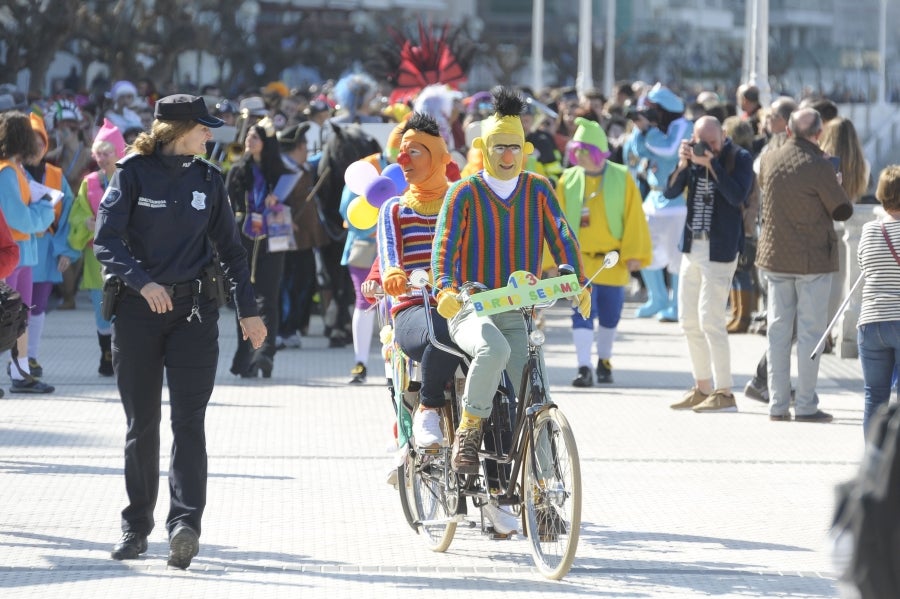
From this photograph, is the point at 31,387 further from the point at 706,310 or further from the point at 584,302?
the point at 584,302

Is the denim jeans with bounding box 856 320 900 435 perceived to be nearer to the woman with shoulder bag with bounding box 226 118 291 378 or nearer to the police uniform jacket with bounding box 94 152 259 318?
the police uniform jacket with bounding box 94 152 259 318

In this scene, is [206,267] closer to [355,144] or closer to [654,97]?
[355,144]

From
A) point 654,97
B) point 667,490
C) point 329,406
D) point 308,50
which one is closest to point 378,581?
point 667,490

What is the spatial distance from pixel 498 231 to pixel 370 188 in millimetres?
1540

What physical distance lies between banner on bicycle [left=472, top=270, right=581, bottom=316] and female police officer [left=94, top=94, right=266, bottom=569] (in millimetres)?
864

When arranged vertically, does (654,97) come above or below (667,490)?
above

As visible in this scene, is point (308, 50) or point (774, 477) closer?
point (774, 477)

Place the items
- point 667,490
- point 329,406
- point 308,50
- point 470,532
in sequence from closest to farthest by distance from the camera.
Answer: point 470,532 → point 667,490 → point 329,406 → point 308,50

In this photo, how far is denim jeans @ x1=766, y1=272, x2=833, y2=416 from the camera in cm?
1023

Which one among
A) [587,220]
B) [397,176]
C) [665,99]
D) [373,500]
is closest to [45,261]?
[587,220]

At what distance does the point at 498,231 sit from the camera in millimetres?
6766

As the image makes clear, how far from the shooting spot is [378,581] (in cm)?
638

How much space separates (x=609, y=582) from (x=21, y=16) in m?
30.1

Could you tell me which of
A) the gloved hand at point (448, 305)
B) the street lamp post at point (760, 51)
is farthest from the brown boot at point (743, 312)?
the gloved hand at point (448, 305)
